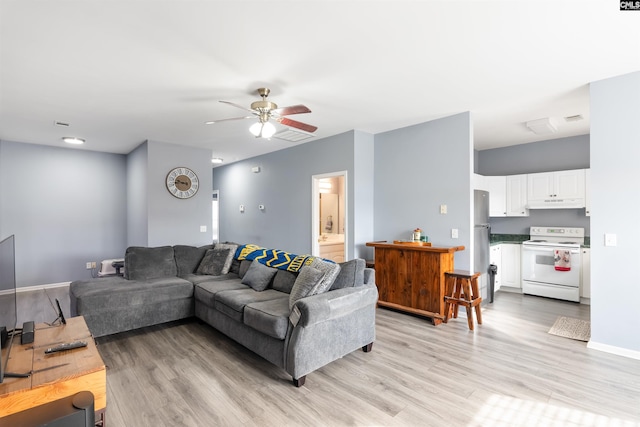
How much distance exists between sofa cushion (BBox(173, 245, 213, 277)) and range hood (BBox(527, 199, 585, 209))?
5489mm

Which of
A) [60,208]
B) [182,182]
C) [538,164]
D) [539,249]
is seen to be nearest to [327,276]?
[182,182]

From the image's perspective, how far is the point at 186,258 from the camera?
14.8 ft

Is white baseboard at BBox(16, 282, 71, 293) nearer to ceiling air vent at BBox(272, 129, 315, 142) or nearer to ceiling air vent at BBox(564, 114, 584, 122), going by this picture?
ceiling air vent at BBox(272, 129, 315, 142)

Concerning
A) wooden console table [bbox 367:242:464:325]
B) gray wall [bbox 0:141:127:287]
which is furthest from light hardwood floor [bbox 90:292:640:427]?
gray wall [bbox 0:141:127:287]

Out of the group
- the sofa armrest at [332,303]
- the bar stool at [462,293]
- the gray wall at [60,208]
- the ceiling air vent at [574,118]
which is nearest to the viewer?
the sofa armrest at [332,303]

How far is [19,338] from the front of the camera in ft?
6.85

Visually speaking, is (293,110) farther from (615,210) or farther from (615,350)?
(615,350)

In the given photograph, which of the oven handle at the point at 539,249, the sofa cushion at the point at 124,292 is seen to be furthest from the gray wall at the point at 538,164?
the sofa cushion at the point at 124,292

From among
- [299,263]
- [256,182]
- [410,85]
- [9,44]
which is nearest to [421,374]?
[299,263]

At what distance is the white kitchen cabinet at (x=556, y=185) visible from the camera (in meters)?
5.01

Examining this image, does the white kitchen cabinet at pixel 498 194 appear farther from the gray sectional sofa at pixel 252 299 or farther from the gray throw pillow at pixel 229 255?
the gray throw pillow at pixel 229 255

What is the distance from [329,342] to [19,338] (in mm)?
2139

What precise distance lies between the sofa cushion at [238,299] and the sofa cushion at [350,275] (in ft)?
2.31

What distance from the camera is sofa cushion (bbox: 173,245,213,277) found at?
443cm
